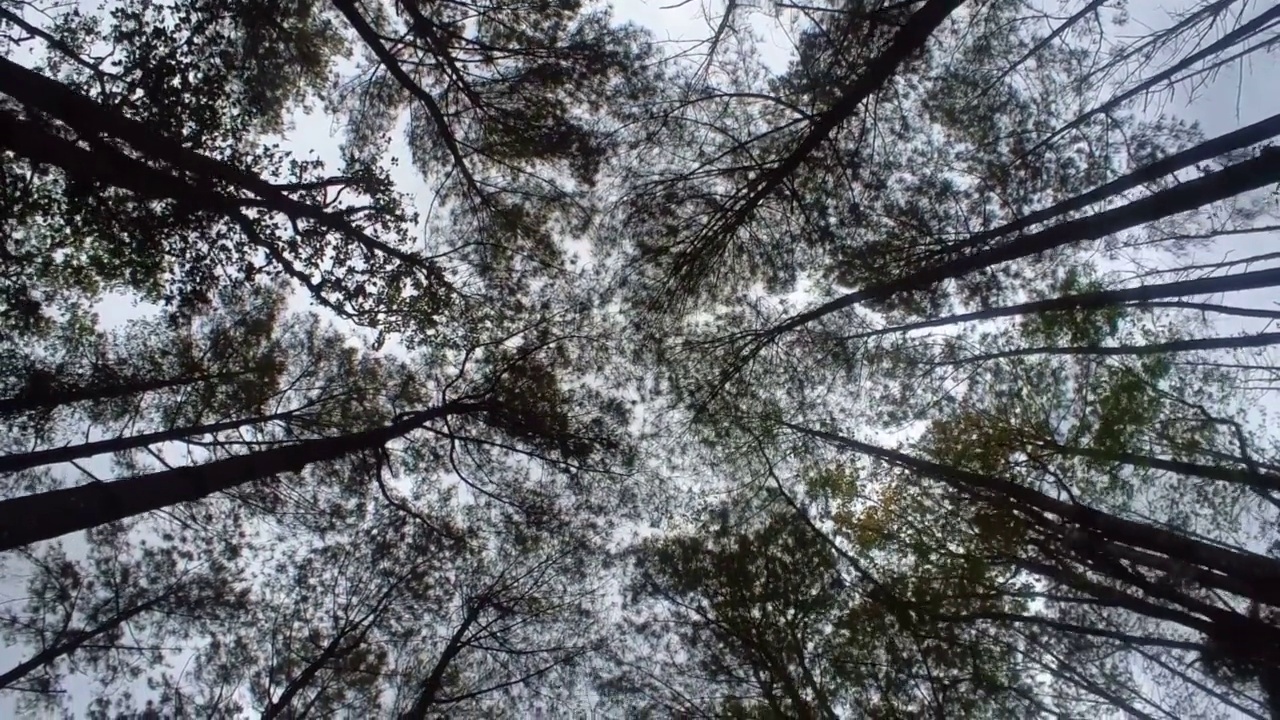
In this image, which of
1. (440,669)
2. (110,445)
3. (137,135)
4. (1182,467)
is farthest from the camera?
(440,669)

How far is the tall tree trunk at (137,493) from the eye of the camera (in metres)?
4.36

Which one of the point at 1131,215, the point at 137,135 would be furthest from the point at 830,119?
the point at 137,135

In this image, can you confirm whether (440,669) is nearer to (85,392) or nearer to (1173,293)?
(85,392)

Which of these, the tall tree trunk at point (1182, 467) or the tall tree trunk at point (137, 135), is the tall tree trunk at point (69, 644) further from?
the tall tree trunk at point (1182, 467)

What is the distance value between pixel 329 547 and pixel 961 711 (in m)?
8.40

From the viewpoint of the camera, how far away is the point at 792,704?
8.34 meters

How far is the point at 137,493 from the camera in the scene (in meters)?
4.96

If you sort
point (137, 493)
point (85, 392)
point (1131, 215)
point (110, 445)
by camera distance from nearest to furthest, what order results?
point (1131, 215) < point (137, 493) < point (110, 445) < point (85, 392)

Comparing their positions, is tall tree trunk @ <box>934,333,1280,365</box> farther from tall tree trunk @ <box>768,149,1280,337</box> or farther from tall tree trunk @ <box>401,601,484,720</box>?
tall tree trunk @ <box>401,601,484,720</box>

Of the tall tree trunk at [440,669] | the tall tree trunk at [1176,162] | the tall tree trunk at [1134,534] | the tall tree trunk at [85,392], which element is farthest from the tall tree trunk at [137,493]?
the tall tree trunk at [1176,162]

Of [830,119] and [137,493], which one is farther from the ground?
[830,119]

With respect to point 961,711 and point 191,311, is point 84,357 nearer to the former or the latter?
point 191,311

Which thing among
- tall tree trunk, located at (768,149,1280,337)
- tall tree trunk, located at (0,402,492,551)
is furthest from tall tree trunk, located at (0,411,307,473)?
tall tree trunk, located at (768,149,1280,337)

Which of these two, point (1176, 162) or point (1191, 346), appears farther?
point (1191, 346)
